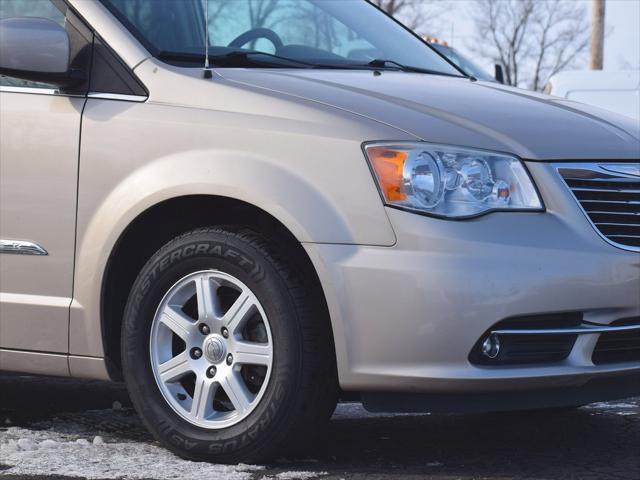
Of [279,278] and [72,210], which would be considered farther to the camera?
[72,210]

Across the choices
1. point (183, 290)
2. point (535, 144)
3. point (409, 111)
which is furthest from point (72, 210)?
point (535, 144)

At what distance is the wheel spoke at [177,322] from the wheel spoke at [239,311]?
0.15 meters

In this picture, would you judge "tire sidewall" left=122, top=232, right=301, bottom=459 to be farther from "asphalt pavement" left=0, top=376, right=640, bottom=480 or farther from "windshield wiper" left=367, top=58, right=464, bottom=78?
"windshield wiper" left=367, top=58, right=464, bottom=78

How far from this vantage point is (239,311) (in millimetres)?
4055

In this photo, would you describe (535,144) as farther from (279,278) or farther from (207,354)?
(207,354)

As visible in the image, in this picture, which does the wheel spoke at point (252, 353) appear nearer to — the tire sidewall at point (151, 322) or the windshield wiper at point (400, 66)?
the tire sidewall at point (151, 322)

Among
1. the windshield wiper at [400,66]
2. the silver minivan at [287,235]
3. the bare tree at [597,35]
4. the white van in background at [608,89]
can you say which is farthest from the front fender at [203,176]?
the bare tree at [597,35]

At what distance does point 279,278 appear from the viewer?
3980 mm

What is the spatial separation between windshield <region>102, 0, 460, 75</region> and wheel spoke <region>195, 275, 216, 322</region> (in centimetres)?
80

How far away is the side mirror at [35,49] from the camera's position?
4.35 meters

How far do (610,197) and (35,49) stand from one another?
6.35 feet

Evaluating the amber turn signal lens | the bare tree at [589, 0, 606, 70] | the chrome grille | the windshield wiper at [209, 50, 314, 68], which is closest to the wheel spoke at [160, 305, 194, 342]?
the amber turn signal lens

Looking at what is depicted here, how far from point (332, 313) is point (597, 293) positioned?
0.78 meters

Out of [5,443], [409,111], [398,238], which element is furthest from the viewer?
[5,443]
